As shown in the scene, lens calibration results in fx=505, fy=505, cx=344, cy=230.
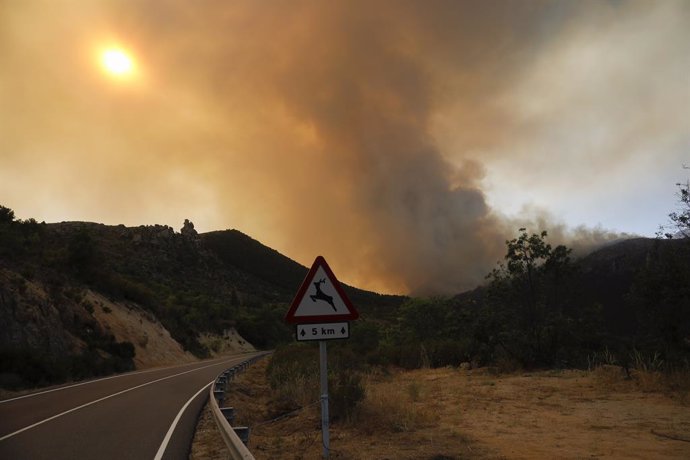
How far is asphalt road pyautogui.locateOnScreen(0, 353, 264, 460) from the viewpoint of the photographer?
8.77 m

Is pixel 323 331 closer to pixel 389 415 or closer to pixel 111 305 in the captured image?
pixel 389 415

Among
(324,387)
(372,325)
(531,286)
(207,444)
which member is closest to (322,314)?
(324,387)

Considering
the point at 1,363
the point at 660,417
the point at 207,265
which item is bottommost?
the point at 660,417

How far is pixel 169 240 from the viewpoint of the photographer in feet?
327

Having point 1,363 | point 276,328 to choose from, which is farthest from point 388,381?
point 276,328

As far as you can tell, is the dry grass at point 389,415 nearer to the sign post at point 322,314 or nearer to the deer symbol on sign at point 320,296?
the sign post at point 322,314

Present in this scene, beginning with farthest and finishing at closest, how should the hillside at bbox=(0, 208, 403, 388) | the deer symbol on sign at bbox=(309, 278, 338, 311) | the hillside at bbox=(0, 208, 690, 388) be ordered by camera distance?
the hillside at bbox=(0, 208, 403, 388) < the hillside at bbox=(0, 208, 690, 388) < the deer symbol on sign at bbox=(309, 278, 338, 311)

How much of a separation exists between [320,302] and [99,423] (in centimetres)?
758

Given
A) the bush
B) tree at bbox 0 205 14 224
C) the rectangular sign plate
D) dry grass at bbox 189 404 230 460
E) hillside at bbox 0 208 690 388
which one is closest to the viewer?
the rectangular sign plate

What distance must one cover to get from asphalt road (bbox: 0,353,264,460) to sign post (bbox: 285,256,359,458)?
3.40m

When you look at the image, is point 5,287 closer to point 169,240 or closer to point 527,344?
point 527,344

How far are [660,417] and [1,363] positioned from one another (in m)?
22.9

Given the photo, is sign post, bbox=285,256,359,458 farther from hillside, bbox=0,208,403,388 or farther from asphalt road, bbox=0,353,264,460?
hillside, bbox=0,208,403,388

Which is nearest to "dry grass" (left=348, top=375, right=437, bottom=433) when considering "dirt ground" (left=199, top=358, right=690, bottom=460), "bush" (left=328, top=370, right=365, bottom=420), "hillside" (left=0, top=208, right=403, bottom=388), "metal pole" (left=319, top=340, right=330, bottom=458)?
"dirt ground" (left=199, top=358, right=690, bottom=460)
